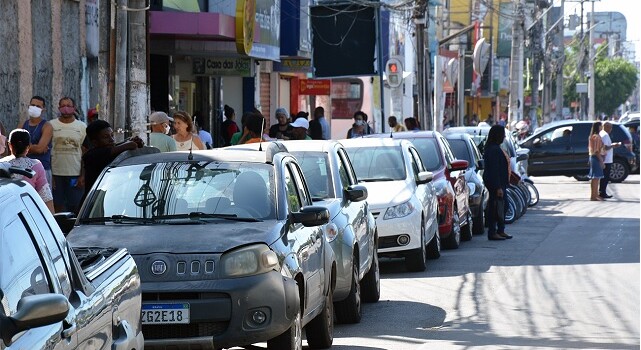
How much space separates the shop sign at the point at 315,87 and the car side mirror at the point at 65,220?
26566 millimetres

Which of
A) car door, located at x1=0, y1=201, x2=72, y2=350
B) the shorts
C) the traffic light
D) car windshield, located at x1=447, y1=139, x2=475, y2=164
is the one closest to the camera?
car door, located at x1=0, y1=201, x2=72, y2=350

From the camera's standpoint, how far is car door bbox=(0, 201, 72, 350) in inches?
188

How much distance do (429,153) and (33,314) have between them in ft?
52.8

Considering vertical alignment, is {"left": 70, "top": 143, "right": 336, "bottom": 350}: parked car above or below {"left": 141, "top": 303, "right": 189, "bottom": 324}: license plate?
above

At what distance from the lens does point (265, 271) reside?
29.6 ft

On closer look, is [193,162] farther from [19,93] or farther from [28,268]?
[19,93]

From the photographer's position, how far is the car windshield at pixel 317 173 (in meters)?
12.6

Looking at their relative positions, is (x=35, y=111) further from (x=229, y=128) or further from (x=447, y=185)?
(x=229, y=128)

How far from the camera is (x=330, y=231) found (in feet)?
37.2

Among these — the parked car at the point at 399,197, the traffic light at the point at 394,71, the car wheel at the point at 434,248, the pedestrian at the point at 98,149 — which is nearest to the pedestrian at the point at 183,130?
the parked car at the point at 399,197

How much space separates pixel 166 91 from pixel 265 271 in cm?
1996

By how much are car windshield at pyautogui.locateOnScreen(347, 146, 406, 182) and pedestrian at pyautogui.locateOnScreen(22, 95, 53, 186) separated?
3852mm

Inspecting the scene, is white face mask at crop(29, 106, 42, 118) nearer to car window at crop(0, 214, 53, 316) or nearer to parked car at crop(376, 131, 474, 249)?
parked car at crop(376, 131, 474, 249)

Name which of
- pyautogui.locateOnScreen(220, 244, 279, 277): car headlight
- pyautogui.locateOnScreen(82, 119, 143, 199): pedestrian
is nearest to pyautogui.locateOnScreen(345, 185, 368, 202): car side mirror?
pyautogui.locateOnScreen(82, 119, 143, 199): pedestrian
